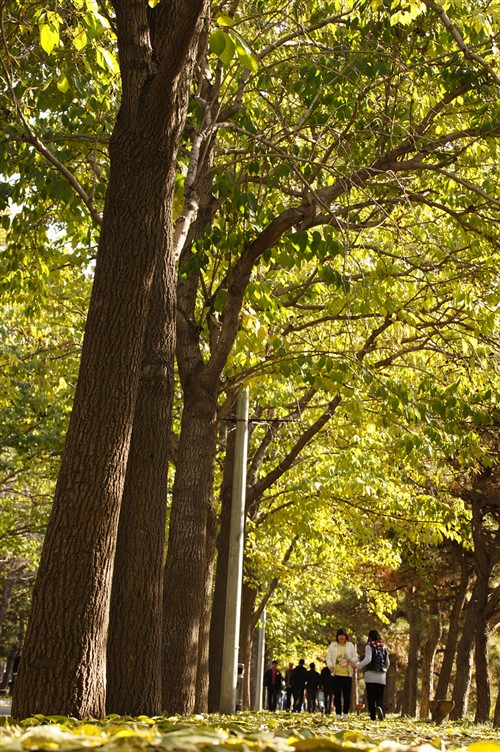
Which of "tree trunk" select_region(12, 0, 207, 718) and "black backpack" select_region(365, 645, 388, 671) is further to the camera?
"black backpack" select_region(365, 645, 388, 671)

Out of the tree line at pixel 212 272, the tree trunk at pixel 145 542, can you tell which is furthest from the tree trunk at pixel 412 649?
the tree trunk at pixel 145 542

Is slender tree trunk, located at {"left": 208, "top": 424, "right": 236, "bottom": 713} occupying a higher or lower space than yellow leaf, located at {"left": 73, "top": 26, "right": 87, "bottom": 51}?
lower

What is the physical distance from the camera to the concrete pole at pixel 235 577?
10.9 metres

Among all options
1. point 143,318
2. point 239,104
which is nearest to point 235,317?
point 239,104

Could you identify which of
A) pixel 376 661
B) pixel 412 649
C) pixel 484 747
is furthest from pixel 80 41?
pixel 412 649

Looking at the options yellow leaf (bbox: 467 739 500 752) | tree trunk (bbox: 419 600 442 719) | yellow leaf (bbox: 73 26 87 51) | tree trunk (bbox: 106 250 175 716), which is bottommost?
yellow leaf (bbox: 467 739 500 752)

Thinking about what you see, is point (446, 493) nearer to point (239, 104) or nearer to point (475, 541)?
point (475, 541)

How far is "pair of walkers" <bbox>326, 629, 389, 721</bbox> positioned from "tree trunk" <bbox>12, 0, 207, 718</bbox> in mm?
9846

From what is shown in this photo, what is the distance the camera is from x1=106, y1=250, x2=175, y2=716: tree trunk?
22.0 ft

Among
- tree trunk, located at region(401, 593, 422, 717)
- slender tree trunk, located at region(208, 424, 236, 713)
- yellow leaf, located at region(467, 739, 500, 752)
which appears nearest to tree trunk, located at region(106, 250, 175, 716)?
yellow leaf, located at region(467, 739, 500, 752)

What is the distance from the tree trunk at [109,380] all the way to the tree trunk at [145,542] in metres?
0.91

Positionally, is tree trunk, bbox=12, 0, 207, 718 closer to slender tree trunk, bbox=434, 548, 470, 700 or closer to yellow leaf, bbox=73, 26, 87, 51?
yellow leaf, bbox=73, 26, 87, 51

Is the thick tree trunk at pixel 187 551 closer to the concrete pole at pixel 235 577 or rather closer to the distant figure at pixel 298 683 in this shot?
the concrete pole at pixel 235 577

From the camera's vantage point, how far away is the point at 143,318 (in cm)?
622
